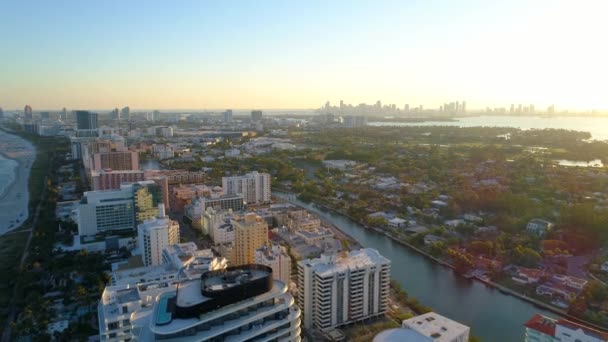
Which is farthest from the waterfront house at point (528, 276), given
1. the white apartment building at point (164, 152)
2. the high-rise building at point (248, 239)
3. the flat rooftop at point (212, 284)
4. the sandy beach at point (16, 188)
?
the white apartment building at point (164, 152)

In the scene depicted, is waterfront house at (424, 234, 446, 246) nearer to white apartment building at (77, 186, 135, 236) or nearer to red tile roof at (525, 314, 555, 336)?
red tile roof at (525, 314, 555, 336)

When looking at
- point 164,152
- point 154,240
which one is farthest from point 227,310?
point 164,152

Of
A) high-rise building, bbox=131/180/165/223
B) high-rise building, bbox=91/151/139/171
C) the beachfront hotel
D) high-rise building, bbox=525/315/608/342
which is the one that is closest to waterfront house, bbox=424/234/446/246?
high-rise building, bbox=525/315/608/342

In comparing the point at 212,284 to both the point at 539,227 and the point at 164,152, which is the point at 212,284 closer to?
the point at 539,227

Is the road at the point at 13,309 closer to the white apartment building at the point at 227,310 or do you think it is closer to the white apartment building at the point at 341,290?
the white apartment building at the point at 341,290

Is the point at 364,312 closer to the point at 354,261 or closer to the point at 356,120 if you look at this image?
the point at 354,261

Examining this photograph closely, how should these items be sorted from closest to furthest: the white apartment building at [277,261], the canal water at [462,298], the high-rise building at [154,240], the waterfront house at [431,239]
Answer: the canal water at [462,298], the white apartment building at [277,261], the high-rise building at [154,240], the waterfront house at [431,239]
